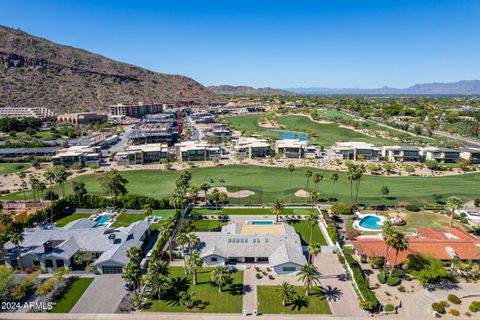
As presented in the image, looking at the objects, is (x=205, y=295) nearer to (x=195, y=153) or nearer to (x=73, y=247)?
(x=73, y=247)

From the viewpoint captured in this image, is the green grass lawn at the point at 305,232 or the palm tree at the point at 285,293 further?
the green grass lawn at the point at 305,232

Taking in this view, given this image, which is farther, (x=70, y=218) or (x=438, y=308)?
(x=70, y=218)

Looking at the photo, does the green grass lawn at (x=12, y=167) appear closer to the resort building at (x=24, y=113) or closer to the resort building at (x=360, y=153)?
the resort building at (x=24, y=113)

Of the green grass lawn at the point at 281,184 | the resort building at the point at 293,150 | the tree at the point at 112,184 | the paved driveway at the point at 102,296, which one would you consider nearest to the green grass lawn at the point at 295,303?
the paved driveway at the point at 102,296

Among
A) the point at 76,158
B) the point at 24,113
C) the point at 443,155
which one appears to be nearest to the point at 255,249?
the point at 76,158

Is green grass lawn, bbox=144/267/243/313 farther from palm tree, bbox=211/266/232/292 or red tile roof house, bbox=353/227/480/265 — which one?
red tile roof house, bbox=353/227/480/265

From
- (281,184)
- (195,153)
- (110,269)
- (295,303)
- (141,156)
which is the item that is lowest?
(295,303)

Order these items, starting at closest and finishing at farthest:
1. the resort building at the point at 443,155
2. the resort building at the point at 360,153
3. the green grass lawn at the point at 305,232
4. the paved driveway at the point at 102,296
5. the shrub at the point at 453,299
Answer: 1. the paved driveway at the point at 102,296
2. the shrub at the point at 453,299
3. the green grass lawn at the point at 305,232
4. the resort building at the point at 443,155
5. the resort building at the point at 360,153
